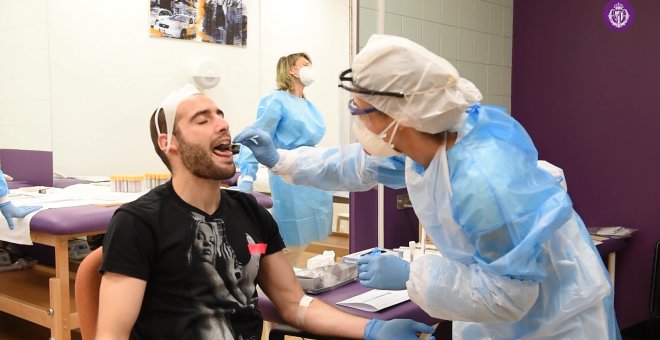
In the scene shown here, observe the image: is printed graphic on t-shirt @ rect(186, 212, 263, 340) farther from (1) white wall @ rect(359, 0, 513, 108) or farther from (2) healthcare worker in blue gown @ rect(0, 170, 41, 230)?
(2) healthcare worker in blue gown @ rect(0, 170, 41, 230)

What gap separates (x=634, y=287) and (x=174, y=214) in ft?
8.76

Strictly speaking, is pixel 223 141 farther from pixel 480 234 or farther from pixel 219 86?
pixel 219 86

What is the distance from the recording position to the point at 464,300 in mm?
1215

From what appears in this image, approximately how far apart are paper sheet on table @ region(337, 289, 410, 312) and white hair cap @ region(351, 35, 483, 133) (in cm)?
69

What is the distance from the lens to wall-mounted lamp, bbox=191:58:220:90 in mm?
5176

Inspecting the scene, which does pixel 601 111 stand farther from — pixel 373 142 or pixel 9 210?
pixel 9 210

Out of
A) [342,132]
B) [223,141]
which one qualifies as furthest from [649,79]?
[223,141]

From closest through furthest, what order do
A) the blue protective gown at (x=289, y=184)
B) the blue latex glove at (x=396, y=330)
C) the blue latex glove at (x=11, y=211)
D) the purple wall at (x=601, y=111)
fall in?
1. the blue latex glove at (x=396, y=330)
2. the blue latex glove at (x=11, y=211)
3. the purple wall at (x=601, y=111)
4. the blue protective gown at (x=289, y=184)

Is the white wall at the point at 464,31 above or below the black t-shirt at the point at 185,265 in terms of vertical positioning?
above

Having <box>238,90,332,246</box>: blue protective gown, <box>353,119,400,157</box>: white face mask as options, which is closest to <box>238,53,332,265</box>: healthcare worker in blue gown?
<box>238,90,332,246</box>: blue protective gown

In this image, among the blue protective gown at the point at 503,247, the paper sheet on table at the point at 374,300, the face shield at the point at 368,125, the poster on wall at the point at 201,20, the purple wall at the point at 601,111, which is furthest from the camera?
the poster on wall at the point at 201,20

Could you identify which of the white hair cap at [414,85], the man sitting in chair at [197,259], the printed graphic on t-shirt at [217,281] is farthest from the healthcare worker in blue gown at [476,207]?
the printed graphic on t-shirt at [217,281]

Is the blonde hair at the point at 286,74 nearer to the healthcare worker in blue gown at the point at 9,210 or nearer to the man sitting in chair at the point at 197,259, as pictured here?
the healthcare worker in blue gown at the point at 9,210

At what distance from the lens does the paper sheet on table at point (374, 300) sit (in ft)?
5.86
